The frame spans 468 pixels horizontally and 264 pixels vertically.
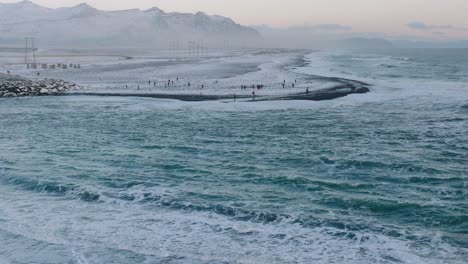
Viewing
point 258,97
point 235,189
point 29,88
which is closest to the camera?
point 235,189

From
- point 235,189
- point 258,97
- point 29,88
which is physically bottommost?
point 235,189

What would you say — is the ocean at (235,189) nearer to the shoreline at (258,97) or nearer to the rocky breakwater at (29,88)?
the shoreline at (258,97)

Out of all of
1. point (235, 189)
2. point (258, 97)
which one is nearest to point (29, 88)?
point (258, 97)

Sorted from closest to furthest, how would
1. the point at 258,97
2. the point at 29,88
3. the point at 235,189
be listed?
1. the point at 235,189
2. the point at 258,97
3. the point at 29,88

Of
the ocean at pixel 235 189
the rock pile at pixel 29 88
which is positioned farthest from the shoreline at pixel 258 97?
the ocean at pixel 235 189

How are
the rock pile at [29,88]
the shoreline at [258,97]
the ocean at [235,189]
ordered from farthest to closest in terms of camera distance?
the rock pile at [29,88]
the shoreline at [258,97]
the ocean at [235,189]

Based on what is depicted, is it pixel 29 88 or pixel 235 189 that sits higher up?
pixel 29 88

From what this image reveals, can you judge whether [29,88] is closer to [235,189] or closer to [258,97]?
[258,97]

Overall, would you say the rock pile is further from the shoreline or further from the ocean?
the ocean
